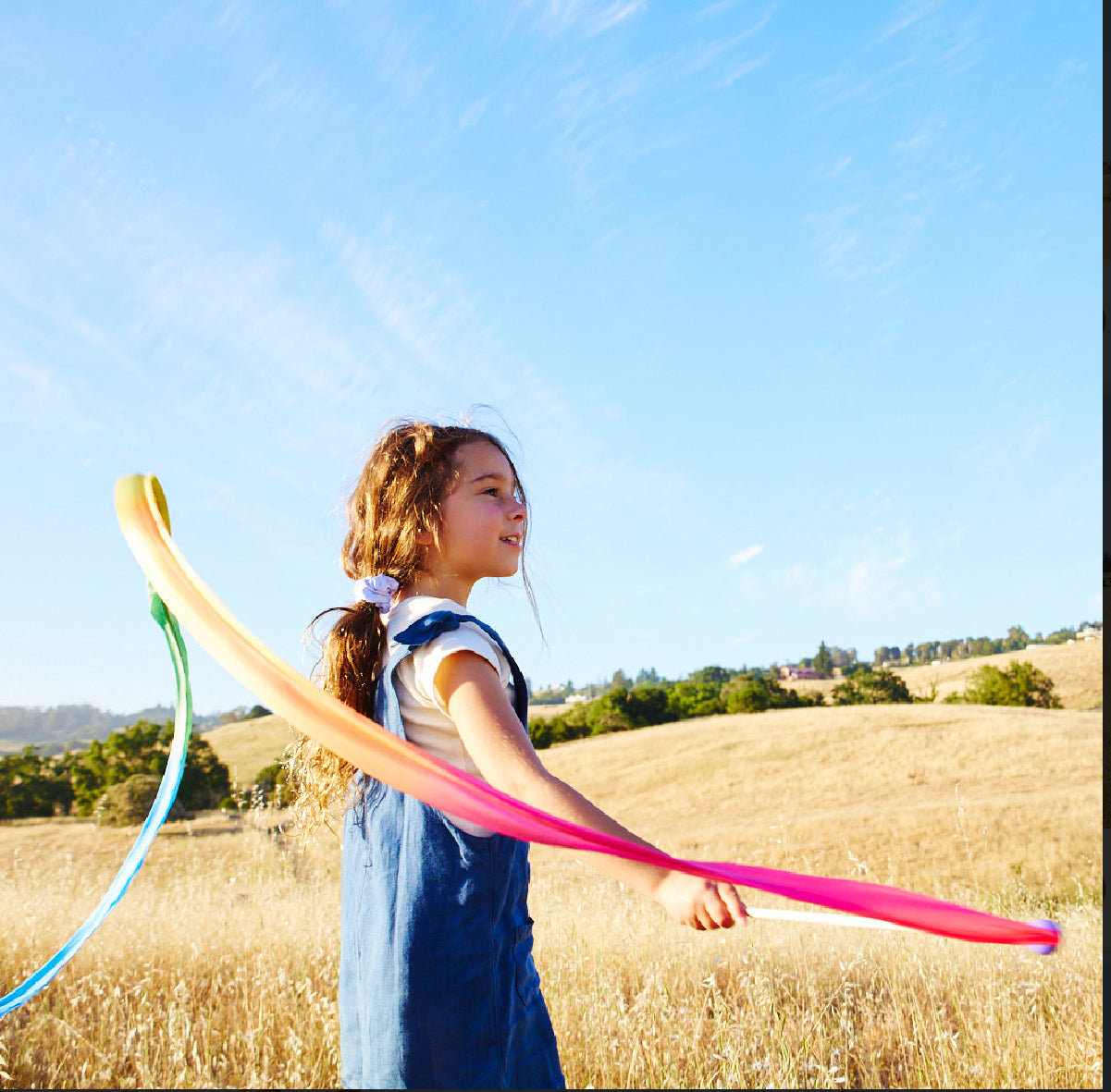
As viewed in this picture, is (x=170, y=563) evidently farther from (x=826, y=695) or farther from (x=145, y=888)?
(x=826, y=695)

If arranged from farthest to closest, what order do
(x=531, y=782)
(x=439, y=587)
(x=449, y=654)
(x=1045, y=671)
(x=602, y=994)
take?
(x=1045, y=671) → (x=602, y=994) → (x=439, y=587) → (x=449, y=654) → (x=531, y=782)

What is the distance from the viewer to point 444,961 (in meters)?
1.58

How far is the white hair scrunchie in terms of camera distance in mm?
1962

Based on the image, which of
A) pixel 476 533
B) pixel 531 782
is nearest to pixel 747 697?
pixel 476 533

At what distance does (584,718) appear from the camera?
37469mm

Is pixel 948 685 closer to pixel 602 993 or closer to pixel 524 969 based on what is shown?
pixel 602 993

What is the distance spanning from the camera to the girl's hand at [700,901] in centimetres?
122

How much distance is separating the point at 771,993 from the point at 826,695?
39242 millimetres

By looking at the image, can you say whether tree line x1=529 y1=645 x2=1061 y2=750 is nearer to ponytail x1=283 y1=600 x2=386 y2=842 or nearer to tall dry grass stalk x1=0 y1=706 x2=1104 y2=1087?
tall dry grass stalk x1=0 y1=706 x2=1104 y2=1087

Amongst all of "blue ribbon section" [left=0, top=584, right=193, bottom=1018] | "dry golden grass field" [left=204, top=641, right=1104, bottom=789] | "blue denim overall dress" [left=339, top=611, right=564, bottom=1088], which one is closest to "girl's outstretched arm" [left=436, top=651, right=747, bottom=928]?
"blue denim overall dress" [left=339, top=611, right=564, bottom=1088]

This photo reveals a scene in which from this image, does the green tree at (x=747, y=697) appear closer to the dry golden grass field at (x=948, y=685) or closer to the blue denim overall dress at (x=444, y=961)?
the dry golden grass field at (x=948, y=685)

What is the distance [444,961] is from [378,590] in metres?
0.78

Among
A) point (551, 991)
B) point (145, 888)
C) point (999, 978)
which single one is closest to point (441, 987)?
point (551, 991)

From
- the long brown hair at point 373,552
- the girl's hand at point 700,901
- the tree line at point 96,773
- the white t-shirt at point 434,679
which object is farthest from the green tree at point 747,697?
the girl's hand at point 700,901
